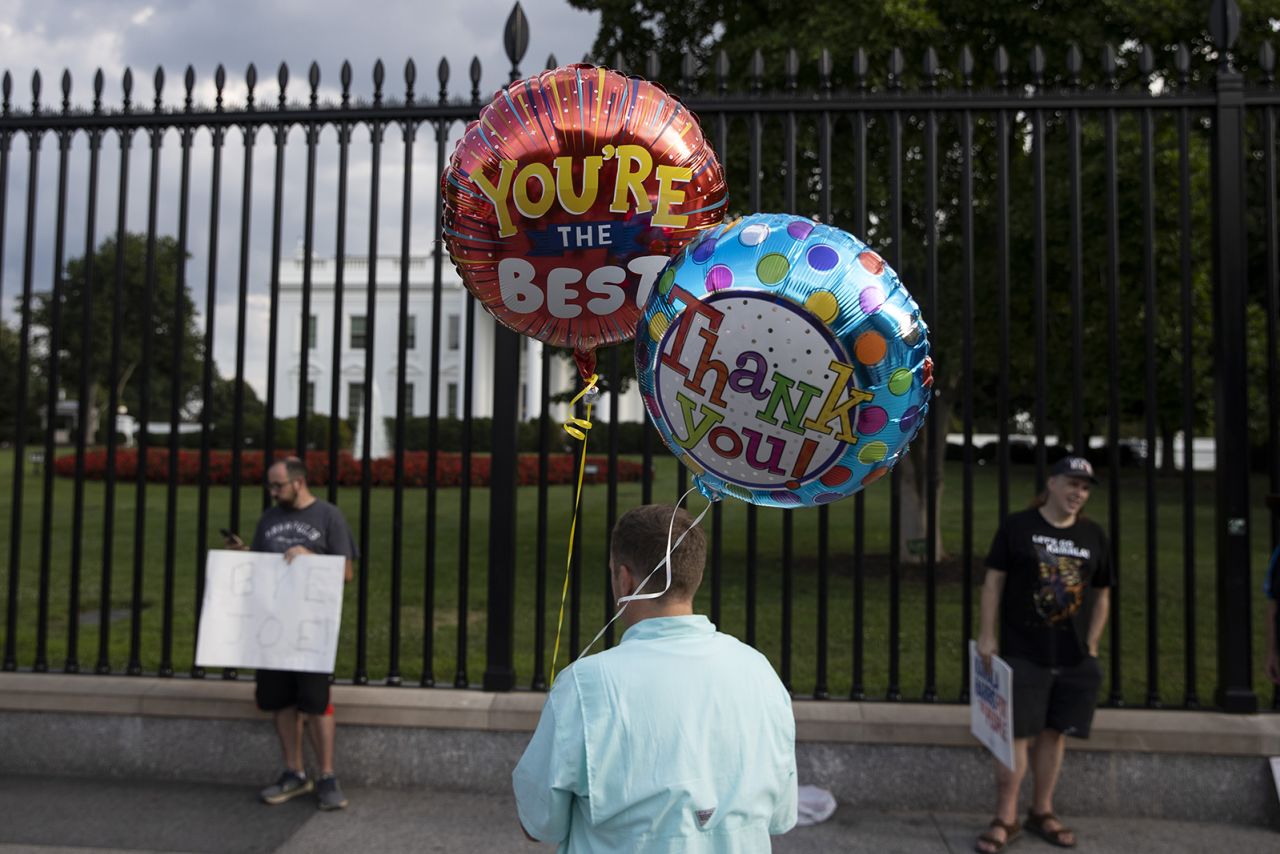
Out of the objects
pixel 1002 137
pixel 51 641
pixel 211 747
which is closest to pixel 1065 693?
pixel 1002 137

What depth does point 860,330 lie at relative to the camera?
2344mm

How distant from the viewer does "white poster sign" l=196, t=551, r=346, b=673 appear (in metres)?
4.75

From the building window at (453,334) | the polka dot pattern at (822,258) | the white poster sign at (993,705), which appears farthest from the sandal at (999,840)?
the building window at (453,334)

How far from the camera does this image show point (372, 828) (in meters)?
4.50

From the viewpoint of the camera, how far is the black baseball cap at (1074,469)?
4.37 meters

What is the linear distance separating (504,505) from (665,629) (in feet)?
9.92

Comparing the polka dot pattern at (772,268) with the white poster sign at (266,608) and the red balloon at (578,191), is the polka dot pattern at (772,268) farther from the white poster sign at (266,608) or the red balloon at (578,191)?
the white poster sign at (266,608)

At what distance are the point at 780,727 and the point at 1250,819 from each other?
12.3 feet

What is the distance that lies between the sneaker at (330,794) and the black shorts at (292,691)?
1.09ft

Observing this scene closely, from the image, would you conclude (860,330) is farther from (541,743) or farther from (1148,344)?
(1148,344)

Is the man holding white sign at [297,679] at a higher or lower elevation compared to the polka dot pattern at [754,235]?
lower

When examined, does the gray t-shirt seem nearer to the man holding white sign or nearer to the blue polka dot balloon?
the man holding white sign

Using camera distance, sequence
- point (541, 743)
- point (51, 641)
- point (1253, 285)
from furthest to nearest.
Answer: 1. point (1253, 285)
2. point (51, 641)
3. point (541, 743)

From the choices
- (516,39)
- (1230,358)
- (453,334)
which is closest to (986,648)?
(1230,358)
